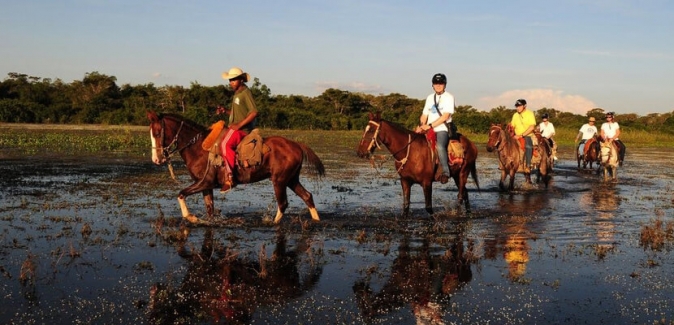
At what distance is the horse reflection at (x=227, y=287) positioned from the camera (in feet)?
19.8

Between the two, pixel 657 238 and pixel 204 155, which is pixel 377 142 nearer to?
pixel 204 155

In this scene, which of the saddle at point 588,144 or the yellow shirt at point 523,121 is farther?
the saddle at point 588,144

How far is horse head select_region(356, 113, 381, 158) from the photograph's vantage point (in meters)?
11.3

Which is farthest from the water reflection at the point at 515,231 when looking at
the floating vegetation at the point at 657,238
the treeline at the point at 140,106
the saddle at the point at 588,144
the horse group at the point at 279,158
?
the treeline at the point at 140,106

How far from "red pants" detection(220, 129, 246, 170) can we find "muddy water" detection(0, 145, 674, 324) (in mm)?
1183

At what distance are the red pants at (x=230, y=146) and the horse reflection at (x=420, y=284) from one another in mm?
3249

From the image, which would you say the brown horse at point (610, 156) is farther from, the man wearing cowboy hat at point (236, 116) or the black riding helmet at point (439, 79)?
the man wearing cowboy hat at point (236, 116)

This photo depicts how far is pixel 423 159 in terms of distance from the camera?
38.4ft

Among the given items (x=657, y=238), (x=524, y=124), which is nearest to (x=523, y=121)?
(x=524, y=124)

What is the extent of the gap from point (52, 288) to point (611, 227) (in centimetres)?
958

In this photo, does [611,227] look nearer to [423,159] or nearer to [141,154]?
[423,159]

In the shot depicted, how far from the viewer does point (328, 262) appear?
27.3 ft

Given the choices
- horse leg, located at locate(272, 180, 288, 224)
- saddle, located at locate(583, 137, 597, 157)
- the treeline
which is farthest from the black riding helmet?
the treeline

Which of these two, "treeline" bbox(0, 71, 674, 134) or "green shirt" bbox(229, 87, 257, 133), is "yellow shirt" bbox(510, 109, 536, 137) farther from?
"treeline" bbox(0, 71, 674, 134)
